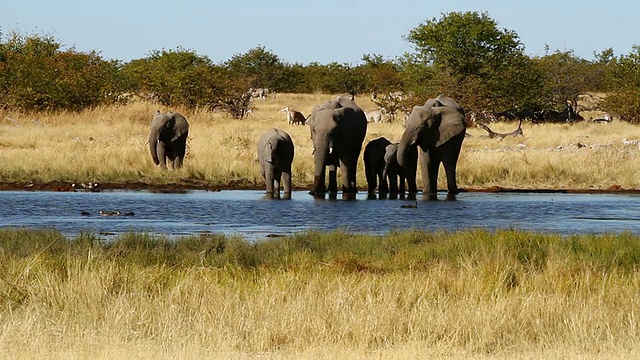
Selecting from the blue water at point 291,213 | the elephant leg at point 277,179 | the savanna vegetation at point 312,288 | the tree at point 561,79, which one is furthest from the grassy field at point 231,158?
the tree at point 561,79

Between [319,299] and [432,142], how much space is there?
13040 millimetres

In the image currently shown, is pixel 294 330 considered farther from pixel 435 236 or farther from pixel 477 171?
pixel 477 171

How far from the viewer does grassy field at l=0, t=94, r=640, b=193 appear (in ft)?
81.5

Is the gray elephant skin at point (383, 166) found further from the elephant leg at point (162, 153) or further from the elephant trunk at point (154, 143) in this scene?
the elephant trunk at point (154, 143)

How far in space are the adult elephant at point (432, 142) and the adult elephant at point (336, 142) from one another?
1152mm

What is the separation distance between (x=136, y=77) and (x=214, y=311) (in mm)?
47571

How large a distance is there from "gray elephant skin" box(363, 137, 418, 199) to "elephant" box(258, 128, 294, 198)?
6.14ft

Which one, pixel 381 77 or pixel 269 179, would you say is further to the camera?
pixel 381 77

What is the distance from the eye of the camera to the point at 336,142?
22.6 meters

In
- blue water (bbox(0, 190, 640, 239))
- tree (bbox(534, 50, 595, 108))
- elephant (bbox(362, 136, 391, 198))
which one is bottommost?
blue water (bbox(0, 190, 640, 239))

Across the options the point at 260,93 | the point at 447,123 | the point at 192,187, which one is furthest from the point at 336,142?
the point at 260,93

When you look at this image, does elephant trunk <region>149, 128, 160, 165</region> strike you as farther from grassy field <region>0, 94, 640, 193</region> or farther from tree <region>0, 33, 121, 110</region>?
tree <region>0, 33, 121, 110</region>

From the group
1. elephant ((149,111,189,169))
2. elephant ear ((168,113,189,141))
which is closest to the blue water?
elephant ((149,111,189,169))

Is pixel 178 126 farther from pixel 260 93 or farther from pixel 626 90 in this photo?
pixel 260 93
